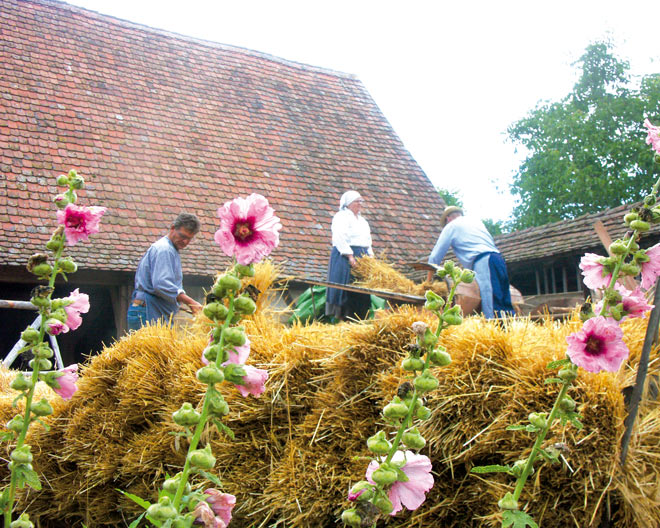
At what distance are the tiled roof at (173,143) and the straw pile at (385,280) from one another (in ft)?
12.4

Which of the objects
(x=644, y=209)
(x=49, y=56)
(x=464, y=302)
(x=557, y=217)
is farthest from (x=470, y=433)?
(x=557, y=217)

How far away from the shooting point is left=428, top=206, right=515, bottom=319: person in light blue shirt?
5848mm

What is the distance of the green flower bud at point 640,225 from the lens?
3.92 feet

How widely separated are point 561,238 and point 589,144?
61.8 ft

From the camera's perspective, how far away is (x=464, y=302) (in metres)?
5.53

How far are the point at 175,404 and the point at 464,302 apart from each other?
346 cm

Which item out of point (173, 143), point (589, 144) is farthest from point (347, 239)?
point (589, 144)

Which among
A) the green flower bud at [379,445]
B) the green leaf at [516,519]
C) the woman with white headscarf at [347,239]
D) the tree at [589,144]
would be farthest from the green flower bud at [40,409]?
the tree at [589,144]

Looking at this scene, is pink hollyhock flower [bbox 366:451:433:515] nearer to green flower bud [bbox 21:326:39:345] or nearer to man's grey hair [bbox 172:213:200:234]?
green flower bud [bbox 21:326:39:345]

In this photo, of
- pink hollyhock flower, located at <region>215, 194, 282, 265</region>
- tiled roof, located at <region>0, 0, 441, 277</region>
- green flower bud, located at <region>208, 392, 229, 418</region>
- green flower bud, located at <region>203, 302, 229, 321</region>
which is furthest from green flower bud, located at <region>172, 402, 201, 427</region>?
tiled roof, located at <region>0, 0, 441, 277</region>

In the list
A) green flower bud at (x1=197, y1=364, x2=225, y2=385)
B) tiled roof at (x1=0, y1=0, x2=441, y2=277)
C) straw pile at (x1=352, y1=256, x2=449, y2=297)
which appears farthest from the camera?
tiled roof at (x1=0, y1=0, x2=441, y2=277)

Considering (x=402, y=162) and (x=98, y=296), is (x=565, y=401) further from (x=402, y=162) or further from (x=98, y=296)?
(x=402, y=162)

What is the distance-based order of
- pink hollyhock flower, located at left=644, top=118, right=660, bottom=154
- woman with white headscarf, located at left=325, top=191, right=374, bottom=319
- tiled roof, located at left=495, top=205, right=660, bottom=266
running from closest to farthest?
pink hollyhock flower, located at left=644, top=118, right=660, bottom=154 → woman with white headscarf, located at left=325, top=191, right=374, bottom=319 → tiled roof, located at left=495, top=205, right=660, bottom=266

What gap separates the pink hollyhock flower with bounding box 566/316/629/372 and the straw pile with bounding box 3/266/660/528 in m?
0.44
